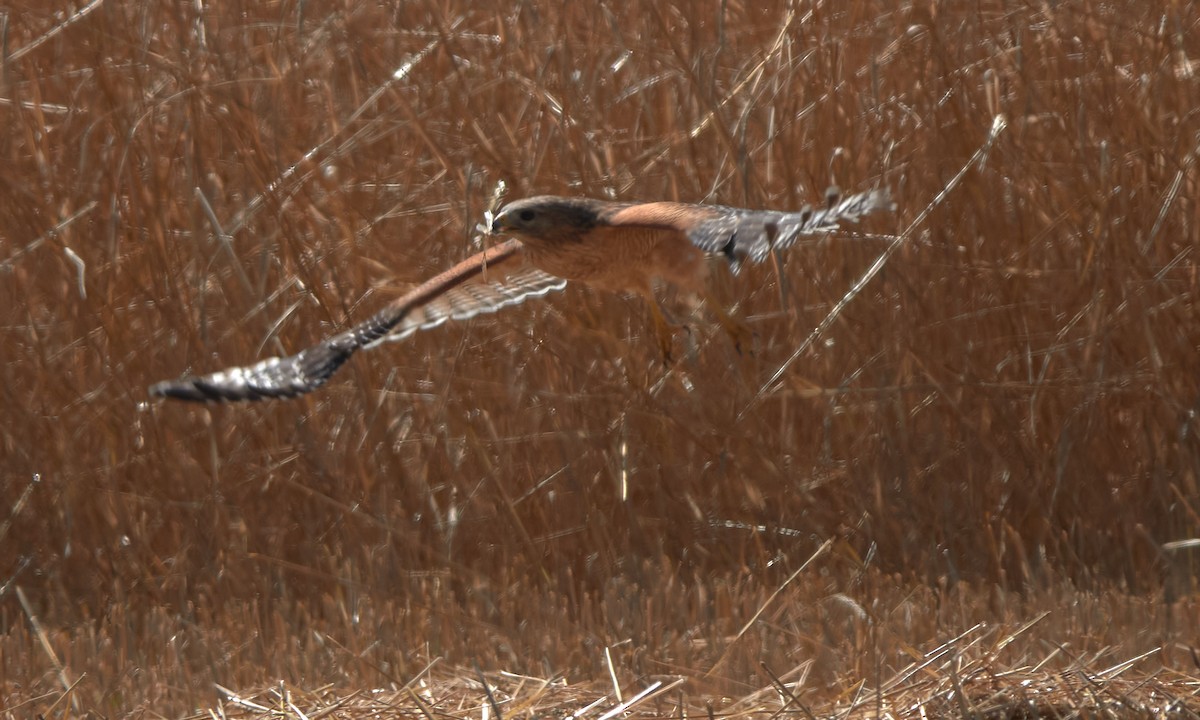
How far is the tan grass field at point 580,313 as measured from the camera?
17.7 ft

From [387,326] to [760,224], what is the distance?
1.26 metres

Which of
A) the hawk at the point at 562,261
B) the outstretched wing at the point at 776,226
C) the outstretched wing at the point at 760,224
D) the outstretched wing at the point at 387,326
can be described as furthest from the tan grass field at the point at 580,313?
the outstretched wing at the point at 776,226

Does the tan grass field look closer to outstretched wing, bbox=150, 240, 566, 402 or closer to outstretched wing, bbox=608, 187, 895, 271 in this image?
outstretched wing, bbox=150, 240, 566, 402

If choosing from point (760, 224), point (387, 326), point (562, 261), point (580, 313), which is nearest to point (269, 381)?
point (387, 326)

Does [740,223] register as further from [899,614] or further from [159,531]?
[159,531]

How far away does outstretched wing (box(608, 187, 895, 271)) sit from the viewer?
3477 mm

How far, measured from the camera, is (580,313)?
5.63 meters

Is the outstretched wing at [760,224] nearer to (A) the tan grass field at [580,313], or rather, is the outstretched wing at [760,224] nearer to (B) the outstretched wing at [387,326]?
(B) the outstretched wing at [387,326]

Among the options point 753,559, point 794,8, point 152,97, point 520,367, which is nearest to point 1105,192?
point 794,8

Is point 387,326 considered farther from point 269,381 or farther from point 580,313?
point 580,313

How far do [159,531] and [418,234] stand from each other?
4.76 ft

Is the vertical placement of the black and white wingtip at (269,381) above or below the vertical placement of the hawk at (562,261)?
below

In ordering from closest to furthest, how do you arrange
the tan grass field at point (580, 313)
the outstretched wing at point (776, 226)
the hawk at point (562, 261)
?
the outstretched wing at point (776, 226)
the hawk at point (562, 261)
the tan grass field at point (580, 313)

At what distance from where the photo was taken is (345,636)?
464 cm
